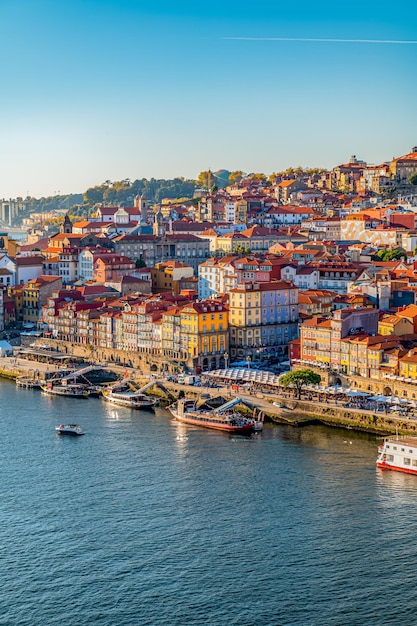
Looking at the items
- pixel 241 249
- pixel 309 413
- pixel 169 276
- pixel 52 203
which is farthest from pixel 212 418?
pixel 52 203

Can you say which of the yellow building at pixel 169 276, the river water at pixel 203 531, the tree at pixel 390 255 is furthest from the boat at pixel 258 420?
→ the tree at pixel 390 255

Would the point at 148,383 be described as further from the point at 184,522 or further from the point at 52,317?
the point at 184,522

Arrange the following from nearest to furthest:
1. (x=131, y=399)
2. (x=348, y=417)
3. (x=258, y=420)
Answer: (x=348, y=417) → (x=258, y=420) → (x=131, y=399)

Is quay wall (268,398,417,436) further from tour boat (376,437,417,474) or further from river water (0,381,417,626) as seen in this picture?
tour boat (376,437,417,474)

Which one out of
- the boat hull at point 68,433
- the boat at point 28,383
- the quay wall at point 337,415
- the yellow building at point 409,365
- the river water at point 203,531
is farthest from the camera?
the boat at point 28,383

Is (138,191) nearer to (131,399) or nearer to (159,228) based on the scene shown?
(159,228)

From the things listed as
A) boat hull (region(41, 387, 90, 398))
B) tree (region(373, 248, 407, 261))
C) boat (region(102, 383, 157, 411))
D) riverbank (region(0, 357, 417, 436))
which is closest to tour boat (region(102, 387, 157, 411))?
boat (region(102, 383, 157, 411))

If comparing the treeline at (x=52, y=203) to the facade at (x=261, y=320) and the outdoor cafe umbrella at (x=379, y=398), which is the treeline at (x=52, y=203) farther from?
the outdoor cafe umbrella at (x=379, y=398)
